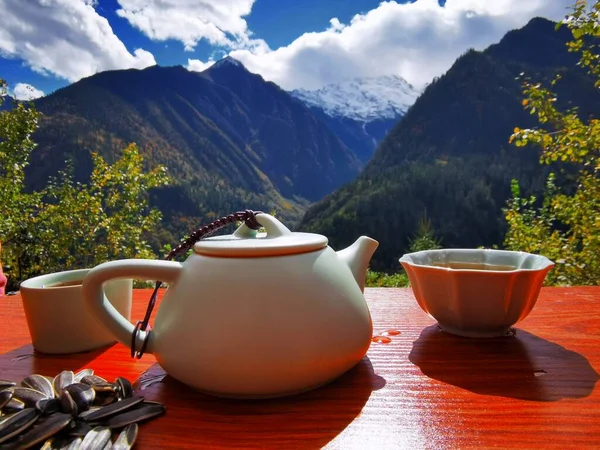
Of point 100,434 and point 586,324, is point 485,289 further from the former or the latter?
point 100,434

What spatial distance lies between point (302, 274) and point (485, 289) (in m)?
0.28

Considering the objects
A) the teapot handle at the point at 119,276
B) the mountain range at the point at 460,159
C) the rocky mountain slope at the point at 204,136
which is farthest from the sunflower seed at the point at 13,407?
the rocky mountain slope at the point at 204,136

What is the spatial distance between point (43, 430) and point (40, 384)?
102 mm

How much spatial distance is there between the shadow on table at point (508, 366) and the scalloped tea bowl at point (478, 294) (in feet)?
0.09

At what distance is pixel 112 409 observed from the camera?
40cm

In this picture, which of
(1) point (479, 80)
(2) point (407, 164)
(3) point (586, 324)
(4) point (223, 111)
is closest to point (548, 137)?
(3) point (586, 324)

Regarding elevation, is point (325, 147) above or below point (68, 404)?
above

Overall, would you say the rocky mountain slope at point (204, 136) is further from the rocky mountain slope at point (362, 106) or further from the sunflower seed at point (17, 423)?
the sunflower seed at point (17, 423)

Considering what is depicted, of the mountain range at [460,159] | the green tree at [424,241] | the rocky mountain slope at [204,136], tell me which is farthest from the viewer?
the rocky mountain slope at [204,136]

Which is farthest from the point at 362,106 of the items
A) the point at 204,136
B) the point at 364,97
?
the point at 204,136

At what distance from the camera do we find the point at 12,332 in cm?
68

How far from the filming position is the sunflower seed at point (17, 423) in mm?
352

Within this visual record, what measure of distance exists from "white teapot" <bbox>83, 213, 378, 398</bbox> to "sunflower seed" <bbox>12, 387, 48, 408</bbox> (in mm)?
91

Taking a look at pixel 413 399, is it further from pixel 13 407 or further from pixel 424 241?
pixel 424 241
